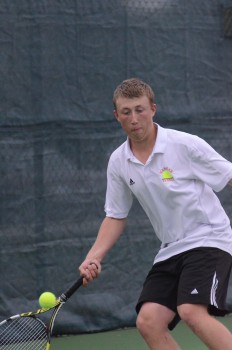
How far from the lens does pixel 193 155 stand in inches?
152

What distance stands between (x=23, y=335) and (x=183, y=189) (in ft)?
3.97

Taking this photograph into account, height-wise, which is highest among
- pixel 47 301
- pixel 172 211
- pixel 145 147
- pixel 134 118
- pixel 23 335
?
pixel 134 118

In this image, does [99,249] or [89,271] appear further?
[99,249]

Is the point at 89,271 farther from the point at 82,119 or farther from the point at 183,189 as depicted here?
the point at 82,119

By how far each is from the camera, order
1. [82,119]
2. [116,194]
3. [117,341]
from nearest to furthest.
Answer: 1. [116,194]
2. [117,341]
3. [82,119]

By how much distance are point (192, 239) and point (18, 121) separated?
68.1 inches

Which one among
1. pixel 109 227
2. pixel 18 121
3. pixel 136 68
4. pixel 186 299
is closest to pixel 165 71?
pixel 136 68

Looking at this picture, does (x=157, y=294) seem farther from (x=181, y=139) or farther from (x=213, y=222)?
(x=181, y=139)

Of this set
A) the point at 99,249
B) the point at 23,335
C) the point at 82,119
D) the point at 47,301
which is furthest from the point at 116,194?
the point at 82,119

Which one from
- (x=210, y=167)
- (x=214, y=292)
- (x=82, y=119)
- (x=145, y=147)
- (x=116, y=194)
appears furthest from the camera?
(x=82, y=119)

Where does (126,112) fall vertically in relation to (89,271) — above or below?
above

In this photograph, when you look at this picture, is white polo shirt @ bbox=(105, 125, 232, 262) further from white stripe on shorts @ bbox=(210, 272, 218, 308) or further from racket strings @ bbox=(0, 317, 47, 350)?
racket strings @ bbox=(0, 317, 47, 350)

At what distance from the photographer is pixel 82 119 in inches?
214

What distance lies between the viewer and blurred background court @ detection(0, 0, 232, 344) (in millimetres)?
5293
